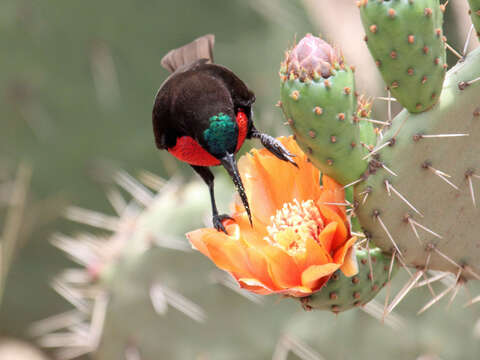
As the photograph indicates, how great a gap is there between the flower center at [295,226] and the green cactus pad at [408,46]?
0.52 feet

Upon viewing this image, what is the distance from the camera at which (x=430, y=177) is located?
80 cm

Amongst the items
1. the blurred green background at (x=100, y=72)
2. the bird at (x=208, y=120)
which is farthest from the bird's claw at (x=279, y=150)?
the blurred green background at (x=100, y=72)

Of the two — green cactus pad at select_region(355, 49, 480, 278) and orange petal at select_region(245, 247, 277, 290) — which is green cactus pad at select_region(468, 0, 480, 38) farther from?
orange petal at select_region(245, 247, 277, 290)

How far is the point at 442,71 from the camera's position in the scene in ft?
2.51

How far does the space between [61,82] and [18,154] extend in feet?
0.94

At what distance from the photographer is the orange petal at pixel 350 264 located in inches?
28.2

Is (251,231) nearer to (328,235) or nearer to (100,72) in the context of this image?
(328,235)

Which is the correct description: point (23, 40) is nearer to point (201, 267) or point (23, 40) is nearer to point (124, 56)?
point (124, 56)

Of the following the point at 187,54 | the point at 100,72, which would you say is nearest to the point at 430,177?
the point at 187,54

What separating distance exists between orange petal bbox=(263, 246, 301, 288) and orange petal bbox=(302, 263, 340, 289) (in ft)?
0.07

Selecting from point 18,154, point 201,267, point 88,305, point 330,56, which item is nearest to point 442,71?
point 330,56

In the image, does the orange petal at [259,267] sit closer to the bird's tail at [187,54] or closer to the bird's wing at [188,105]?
the bird's wing at [188,105]

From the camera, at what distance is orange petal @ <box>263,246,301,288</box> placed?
28.4 inches

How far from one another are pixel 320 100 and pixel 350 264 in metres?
0.17
